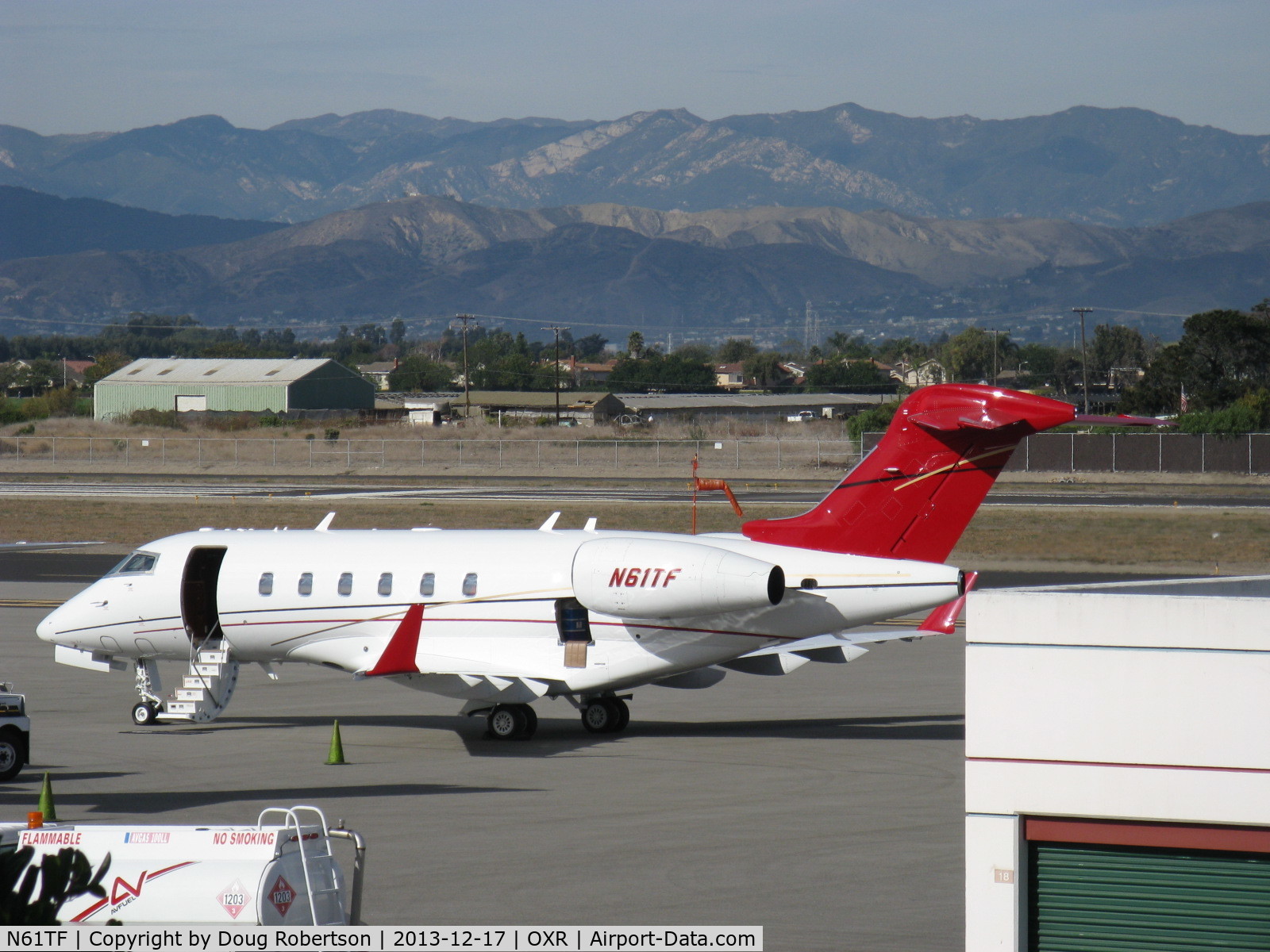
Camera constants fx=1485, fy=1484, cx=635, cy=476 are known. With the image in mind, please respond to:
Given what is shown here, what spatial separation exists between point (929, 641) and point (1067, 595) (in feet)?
77.2

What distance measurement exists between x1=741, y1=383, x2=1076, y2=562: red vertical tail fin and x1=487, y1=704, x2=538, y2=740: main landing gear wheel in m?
4.27

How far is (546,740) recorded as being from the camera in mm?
22188

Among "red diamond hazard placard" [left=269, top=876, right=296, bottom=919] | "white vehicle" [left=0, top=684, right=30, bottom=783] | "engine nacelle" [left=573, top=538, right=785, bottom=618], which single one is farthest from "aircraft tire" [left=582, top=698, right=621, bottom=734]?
"red diamond hazard placard" [left=269, top=876, right=296, bottom=919]

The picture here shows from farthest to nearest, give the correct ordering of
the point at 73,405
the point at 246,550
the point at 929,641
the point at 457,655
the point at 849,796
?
the point at 73,405 < the point at 929,641 < the point at 246,550 < the point at 457,655 < the point at 849,796

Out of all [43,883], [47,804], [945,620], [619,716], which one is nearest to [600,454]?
[619,716]

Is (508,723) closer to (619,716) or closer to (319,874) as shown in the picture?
(619,716)

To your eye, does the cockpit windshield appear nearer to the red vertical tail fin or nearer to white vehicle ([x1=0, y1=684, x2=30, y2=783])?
white vehicle ([x1=0, y1=684, x2=30, y2=783])

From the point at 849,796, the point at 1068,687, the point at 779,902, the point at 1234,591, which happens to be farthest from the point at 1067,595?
the point at 849,796

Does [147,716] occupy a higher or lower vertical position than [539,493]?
lower

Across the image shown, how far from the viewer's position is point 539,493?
68.4 m

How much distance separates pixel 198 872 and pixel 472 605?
13.1 metres

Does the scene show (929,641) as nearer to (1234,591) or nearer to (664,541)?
(664,541)

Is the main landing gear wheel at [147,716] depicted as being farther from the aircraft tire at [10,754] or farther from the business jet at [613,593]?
the aircraft tire at [10,754]

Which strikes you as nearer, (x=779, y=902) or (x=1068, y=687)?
(x=1068, y=687)
